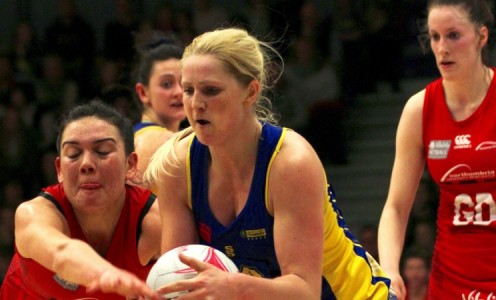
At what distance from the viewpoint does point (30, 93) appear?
9469 mm

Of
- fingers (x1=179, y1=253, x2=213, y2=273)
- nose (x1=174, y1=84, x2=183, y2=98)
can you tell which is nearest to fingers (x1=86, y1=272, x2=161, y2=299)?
fingers (x1=179, y1=253, x2=213, y2=273)

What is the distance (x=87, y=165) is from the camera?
3750 mm

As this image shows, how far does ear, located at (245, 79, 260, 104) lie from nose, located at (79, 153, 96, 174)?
653mm

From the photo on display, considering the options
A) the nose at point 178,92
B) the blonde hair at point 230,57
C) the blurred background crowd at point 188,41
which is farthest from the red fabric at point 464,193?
the blurred background crowd at point 188,41

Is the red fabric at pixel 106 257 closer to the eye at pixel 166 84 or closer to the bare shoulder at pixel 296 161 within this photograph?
the bare shoulder at pixel 296 161

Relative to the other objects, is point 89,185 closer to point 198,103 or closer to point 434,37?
point 198,103

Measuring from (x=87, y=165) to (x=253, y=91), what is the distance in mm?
687

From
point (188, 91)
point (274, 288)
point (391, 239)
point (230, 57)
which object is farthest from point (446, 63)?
point (274, 288)

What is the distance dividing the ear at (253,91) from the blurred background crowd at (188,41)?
4.86 m

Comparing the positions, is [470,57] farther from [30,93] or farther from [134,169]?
[30,93]

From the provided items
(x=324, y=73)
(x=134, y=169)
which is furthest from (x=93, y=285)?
(x=324, y=73)

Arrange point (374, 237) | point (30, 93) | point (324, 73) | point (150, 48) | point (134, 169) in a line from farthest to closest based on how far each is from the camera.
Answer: point (30, 93), point (324, 73), point (374, 237), point (150, 48), point (134, 169)

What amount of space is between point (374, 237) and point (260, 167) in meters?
4.11

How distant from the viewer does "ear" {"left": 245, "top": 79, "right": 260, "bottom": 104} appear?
3469mm
